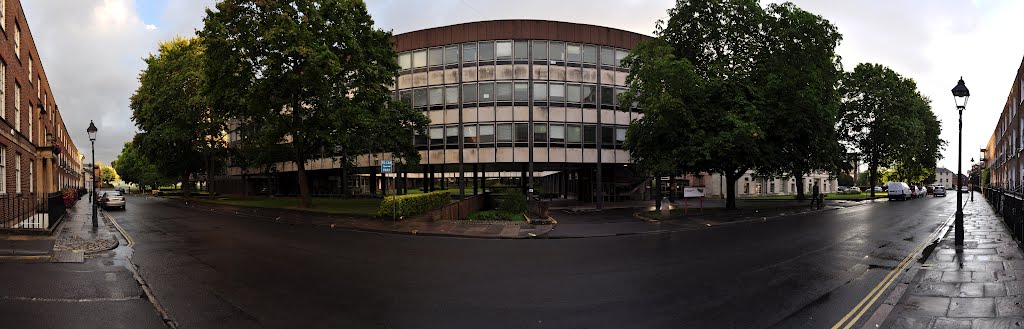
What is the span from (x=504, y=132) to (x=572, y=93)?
18.0 ft

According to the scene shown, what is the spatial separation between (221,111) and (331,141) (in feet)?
26.2

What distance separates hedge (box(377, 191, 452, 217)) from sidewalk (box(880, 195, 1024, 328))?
17.2m

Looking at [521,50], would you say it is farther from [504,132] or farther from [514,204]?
[514,204]

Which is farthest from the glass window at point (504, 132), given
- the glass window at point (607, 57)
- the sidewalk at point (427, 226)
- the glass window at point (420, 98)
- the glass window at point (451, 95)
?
the sidewalk at point (427, 226)

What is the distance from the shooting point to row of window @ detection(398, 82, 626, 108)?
32.5 metres

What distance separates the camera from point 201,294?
761 cm

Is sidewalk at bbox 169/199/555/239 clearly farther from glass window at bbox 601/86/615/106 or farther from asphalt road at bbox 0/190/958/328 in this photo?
glass window at bbox 601/86/615/106

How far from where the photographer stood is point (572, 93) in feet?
109

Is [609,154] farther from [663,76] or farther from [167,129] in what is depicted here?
[167,129]

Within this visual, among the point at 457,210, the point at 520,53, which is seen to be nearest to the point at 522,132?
the point at 520,53

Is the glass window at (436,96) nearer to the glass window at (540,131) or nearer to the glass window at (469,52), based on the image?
the glass window at (469,52)

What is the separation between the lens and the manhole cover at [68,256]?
10305mm

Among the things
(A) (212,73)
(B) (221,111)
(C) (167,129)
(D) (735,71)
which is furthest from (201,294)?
(C) (167,129)

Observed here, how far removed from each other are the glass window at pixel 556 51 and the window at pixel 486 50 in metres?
3.91
